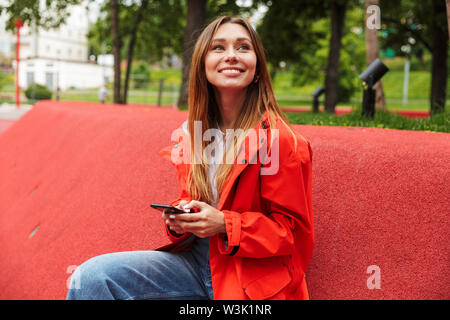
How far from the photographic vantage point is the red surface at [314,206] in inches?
108

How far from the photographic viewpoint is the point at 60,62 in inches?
1303

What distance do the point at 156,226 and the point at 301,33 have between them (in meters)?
13.2

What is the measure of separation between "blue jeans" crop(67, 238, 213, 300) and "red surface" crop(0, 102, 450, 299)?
2.95ft

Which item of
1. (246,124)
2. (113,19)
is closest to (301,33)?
(113,19)

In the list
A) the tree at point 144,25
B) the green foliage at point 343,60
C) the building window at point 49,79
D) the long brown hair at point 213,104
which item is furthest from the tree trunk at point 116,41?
the building window at point 49,79

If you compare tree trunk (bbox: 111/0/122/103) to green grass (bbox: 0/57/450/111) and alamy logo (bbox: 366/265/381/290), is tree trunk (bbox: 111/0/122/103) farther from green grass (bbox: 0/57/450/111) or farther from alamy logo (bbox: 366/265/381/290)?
alamy logo (bbox: 366/265/381/290)

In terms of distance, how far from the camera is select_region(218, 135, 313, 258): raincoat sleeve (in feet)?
6.42

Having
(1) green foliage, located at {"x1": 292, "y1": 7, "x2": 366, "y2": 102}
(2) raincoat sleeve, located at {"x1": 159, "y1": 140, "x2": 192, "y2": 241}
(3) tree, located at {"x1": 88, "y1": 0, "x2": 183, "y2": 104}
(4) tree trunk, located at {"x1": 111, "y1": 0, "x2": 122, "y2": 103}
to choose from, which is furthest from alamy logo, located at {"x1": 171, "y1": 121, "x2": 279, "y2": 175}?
(1) green foliage, located at {"x1": 292, "y1": 7, "x2": 366, "y2": 102}

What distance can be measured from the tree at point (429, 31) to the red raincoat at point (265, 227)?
9.37 metres

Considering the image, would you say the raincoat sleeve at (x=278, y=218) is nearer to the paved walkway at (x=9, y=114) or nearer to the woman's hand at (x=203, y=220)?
the woman's hand at (x=203, y=220)

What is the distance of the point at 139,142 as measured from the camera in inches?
190

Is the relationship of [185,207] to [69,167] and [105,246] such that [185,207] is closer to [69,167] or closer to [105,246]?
[105,246]

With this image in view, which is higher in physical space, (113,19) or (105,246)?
(113,19)

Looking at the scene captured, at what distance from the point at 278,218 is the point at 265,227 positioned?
9 cm
